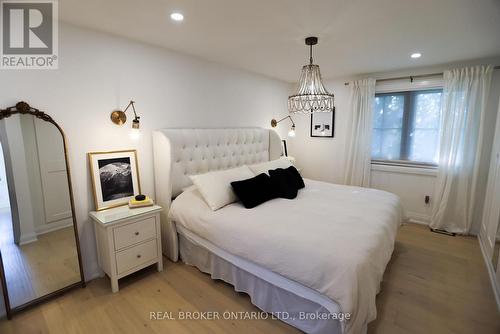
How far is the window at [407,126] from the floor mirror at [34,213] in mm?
4185

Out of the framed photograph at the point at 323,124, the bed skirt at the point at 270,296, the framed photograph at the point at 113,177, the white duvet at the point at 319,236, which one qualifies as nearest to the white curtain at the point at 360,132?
the framed photograph at the point at 323,124

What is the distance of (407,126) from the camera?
3.63 metres

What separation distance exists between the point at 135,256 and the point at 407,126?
4.05m

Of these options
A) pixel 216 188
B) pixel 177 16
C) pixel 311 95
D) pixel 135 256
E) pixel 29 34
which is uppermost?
pixel 177 16

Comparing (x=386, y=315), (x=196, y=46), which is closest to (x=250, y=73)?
(x=196, y=46)

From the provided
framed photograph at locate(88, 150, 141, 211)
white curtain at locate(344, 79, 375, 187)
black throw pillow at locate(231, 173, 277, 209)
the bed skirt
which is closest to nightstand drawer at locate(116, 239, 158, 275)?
the bed skirt

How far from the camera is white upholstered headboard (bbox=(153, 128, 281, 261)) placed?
2533mm

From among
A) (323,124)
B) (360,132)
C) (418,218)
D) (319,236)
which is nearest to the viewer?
(319,236)

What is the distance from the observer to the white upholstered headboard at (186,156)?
253cm

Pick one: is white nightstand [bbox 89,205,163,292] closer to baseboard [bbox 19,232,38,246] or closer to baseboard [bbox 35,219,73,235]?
baseboard [bbox 35,219,73,235]

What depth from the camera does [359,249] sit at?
1.53 metres

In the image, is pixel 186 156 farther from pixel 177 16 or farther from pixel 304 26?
pixel 304 26

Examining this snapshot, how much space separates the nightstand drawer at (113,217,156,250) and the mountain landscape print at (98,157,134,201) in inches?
15.5

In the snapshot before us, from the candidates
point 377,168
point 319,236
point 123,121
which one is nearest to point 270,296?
point 319,236
